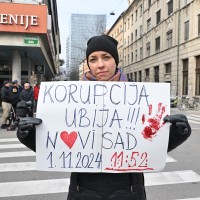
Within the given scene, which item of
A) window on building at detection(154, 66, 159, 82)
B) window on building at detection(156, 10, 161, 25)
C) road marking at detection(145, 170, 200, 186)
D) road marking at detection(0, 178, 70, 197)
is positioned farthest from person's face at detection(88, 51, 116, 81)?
window on building at detection(156, 10, 161, 25)

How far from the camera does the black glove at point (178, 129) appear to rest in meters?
1.89

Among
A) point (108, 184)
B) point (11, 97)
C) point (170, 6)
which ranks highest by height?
point (170, 6)

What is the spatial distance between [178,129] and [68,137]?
28.0 inches

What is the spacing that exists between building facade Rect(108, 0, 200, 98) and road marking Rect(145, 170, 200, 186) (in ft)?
71.3

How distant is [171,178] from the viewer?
5.27m

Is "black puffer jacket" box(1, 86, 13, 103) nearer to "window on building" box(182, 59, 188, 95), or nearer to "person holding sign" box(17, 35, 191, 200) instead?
"person holding sign" box(17, 35, 191, 200)

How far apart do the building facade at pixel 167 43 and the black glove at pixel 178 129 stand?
83.1ft

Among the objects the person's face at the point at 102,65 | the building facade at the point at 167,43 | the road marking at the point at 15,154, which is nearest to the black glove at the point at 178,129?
the person's face at the point at 102,65

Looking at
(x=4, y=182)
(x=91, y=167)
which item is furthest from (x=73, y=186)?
(x=4, y=182)

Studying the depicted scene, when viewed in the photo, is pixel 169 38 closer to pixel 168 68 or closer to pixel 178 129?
pixel 168 68

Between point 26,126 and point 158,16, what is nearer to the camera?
point 26,126

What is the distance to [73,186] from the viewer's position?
1.99m

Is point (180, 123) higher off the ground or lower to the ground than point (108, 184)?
higher

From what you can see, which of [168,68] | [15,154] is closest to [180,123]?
[15,154]
